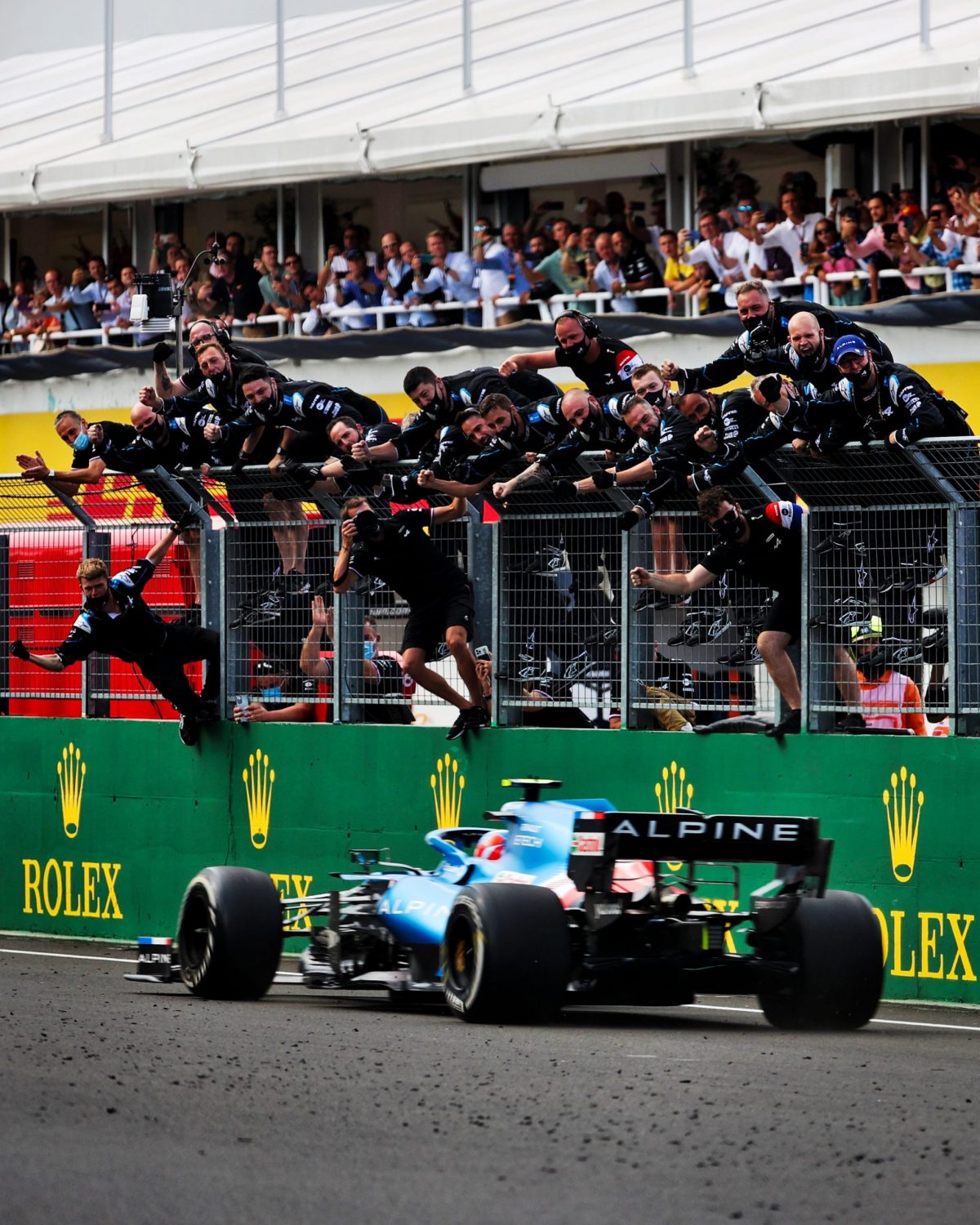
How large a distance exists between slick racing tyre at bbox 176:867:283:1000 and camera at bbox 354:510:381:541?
116 inches

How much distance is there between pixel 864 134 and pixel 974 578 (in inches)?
481

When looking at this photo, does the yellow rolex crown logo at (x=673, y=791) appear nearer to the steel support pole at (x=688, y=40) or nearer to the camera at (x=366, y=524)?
the camera at (x=366, y=524)

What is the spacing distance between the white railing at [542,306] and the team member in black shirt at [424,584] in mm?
6702

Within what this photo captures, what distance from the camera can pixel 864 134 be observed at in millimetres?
23328

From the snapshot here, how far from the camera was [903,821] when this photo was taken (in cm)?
1216

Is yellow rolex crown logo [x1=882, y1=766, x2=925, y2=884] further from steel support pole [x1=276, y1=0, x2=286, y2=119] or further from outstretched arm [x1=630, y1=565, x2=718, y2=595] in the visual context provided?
steel support pole [x1=276, y1=0, x2=286, y2=119]

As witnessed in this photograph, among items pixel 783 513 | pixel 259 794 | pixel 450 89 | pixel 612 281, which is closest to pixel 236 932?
pixel 783 513

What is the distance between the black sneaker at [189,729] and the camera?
15453mm

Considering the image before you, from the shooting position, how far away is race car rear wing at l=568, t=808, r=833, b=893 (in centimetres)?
984

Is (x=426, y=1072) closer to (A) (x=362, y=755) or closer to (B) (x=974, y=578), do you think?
(B) (x=974, y=578)

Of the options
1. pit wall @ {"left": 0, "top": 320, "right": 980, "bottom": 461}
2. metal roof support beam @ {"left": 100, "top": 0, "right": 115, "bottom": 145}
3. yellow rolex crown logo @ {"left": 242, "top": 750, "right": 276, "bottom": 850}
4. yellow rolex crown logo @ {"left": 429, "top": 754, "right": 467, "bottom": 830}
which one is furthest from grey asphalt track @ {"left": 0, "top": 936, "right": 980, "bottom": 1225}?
metal roof support beam @ {"left": 100, "top": 0, "right": 115, "bottom": 145}

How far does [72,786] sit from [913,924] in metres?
6.77

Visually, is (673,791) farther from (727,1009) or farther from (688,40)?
(688,40)

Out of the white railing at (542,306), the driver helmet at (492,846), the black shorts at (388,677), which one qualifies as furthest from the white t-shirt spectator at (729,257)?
the driver helmet at (492,846)
